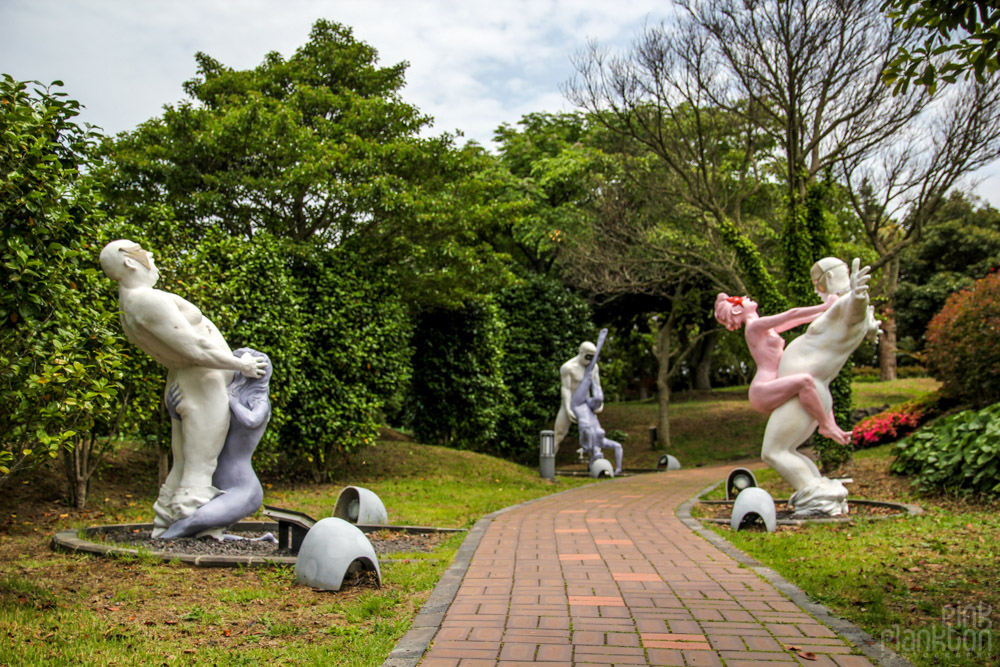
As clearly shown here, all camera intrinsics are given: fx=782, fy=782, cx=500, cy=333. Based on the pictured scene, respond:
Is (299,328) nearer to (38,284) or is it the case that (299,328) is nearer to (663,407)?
(38,284)

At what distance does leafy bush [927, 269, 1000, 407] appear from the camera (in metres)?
12.9

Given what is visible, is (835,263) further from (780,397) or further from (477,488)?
(477,488)

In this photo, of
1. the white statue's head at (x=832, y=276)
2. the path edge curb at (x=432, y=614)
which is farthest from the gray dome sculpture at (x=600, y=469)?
the path edge curb at (x=432, y=614)

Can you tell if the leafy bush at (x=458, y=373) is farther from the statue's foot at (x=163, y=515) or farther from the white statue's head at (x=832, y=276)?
the statue's foot at (x=163, y=515)

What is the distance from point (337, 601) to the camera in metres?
4.72

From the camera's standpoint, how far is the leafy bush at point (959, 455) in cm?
858

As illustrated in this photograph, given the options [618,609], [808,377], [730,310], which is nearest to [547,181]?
[730,310]

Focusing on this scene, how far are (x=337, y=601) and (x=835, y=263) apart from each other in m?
6.38

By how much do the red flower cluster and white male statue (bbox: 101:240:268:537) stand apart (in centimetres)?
1209

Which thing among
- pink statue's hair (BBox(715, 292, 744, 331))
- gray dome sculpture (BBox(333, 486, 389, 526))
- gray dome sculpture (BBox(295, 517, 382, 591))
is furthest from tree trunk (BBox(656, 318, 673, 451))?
gray dome sculpture (BBox(295, 517, 382, 591))

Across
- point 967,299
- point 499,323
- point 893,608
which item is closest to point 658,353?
point 499,323

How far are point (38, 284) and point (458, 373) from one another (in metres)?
13.1

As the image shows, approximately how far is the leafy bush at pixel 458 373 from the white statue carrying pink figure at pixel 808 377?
9090mm

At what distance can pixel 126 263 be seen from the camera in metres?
6.30
